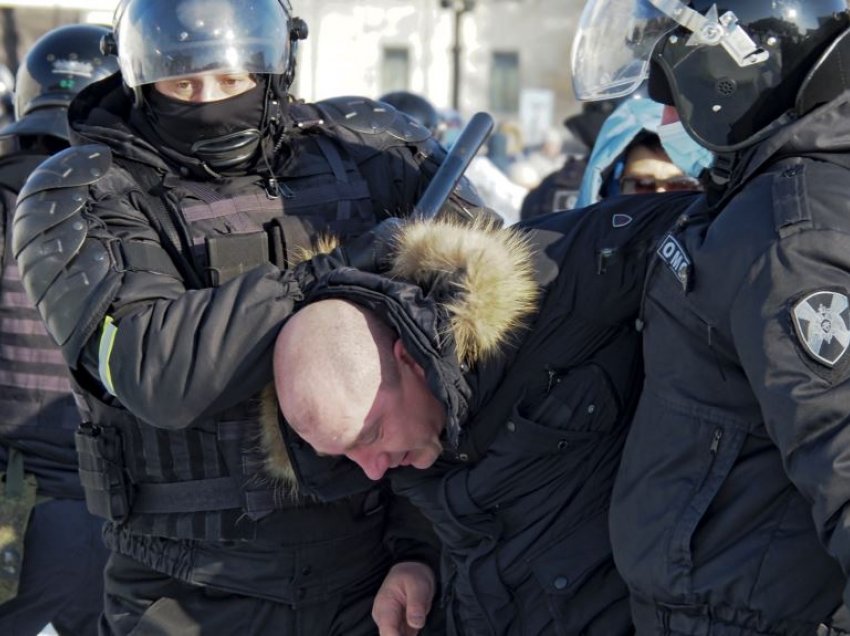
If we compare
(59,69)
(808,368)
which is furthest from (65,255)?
(59,69)

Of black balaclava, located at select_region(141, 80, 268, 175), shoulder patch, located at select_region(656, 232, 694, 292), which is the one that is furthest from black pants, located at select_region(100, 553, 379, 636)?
shoulder patch, located at select_region(656, 232, 694, 292)

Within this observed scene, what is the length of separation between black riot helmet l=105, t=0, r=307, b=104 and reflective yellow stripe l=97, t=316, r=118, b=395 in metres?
0.62

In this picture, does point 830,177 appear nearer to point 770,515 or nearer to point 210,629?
point 770,515

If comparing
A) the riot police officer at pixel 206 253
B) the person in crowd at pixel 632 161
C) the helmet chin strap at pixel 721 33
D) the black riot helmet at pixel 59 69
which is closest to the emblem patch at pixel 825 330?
the helmet chin strap at pixel 721 33

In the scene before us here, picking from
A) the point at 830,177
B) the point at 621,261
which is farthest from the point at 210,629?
the point at 830,177

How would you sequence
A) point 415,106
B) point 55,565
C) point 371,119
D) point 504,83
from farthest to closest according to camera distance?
point 504,83, point 415,106, point 55,565, point 371,119

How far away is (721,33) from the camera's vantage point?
6.13 ft

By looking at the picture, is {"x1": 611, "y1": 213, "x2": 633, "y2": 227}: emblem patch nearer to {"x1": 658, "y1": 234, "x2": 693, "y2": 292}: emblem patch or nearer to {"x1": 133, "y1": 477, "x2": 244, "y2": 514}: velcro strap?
{"x1": 658, "y1": 234, "x2": 693, "y2": 292}: emblem patch

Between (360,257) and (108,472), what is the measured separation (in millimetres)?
806

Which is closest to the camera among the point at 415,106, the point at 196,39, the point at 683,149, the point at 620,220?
the point at 620,220

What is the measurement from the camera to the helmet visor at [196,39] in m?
2.53

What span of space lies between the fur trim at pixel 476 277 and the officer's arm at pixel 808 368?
475 mm

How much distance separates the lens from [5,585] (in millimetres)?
3424

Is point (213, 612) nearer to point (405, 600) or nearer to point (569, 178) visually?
point (405, 600)
